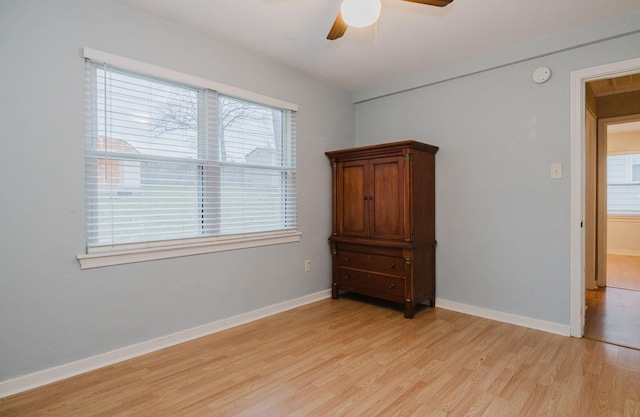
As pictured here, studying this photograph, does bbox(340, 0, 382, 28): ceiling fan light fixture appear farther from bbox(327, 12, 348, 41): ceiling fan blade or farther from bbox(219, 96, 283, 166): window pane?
bbox(219, 96, 283, 166): window pane

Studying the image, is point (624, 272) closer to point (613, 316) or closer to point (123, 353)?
point (613, 316)

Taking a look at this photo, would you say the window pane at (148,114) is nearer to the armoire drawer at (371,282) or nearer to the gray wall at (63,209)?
the gray wall at (63,209)

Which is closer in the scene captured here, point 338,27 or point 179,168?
point 338,27

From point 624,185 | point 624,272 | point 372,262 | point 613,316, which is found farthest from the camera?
point 624,185

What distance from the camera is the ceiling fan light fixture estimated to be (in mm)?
1645

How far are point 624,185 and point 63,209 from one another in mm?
8769

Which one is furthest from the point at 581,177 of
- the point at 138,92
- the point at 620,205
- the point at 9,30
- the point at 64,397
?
the point at 620,205

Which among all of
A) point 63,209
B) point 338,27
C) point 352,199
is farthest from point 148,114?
point 352,199

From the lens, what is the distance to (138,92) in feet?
8.00

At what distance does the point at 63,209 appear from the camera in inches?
82.6

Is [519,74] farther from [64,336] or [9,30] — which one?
[64,336]

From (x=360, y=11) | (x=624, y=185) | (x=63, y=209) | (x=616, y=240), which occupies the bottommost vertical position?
(x=616, y=240)

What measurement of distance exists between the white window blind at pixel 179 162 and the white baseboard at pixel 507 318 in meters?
1.78

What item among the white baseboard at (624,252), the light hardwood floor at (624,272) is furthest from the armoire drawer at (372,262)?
the white baseboard at (624,252)
